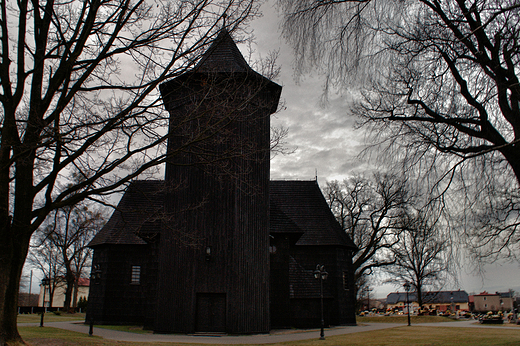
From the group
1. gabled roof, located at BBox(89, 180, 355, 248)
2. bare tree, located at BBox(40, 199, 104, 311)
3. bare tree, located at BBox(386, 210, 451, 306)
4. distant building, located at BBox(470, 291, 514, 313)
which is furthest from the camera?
distant building, located at BBox(470, 291, 514, 313)

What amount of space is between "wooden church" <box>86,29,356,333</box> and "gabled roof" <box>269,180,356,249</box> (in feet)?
7.16

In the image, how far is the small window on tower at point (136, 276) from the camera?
24375 millimetres

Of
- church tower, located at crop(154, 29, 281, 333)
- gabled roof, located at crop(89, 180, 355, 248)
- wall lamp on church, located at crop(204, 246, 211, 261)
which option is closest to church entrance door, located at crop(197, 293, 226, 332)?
church tower, located at crop(154, 29, 281, 333)

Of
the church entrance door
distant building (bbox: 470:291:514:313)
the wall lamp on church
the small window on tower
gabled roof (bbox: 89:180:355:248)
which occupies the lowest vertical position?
distant building (bbox: 470:291:514:313)

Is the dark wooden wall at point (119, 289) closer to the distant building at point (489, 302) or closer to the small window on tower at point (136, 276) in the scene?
the small window on tower at point (136, 276)

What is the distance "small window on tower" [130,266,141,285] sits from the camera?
24.4 meters

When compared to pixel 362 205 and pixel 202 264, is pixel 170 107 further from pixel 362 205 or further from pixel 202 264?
pixel 362 205

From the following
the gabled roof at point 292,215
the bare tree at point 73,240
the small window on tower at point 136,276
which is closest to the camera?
the small window on tower at point 136,276

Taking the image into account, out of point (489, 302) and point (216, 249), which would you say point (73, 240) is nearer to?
point (216, 249)

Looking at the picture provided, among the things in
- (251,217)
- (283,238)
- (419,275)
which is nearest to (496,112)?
(251,217)

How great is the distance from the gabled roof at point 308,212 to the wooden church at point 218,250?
85.9 inches

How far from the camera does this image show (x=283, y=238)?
848 inches

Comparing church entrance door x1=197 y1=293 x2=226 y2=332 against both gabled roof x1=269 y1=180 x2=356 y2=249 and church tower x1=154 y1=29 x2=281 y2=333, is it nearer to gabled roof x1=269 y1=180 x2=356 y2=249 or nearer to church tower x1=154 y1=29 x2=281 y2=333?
church tower x1=154 y1=29 x2=281 y2=333

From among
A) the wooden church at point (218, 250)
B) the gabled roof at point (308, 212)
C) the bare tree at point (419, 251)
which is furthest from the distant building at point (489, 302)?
the wooden church at point (218, 250)
